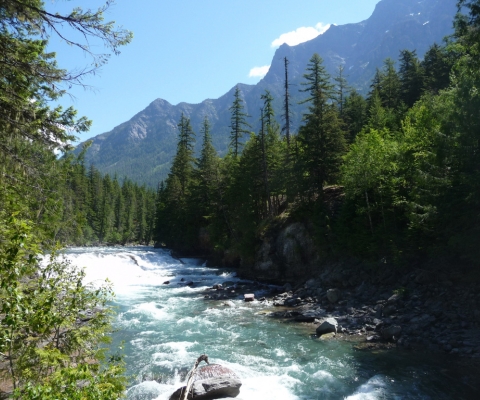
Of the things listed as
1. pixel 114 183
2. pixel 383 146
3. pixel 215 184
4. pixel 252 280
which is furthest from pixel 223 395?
pixel 114 183

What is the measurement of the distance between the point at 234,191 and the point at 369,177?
16.8 m

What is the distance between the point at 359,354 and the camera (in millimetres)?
13055

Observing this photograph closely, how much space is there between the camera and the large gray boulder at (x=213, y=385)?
9.74 metres

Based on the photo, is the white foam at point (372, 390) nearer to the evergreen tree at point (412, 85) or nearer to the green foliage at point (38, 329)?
the green foliage at point (38, 329)

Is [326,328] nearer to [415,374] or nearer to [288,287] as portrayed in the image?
[415,374]

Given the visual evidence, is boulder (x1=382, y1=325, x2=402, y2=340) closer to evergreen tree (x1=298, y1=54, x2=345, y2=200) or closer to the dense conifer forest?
the dense conifer forest

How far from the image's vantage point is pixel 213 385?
995 centimetres

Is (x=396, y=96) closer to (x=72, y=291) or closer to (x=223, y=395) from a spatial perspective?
(x=223, y=395)

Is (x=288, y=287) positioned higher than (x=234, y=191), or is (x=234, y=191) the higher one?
(x=234, y=191)

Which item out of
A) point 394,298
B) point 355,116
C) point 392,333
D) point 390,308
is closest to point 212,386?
point 392,333

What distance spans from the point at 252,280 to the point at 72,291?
81.8 ft

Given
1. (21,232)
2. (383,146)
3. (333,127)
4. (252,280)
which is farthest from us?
(252,280)

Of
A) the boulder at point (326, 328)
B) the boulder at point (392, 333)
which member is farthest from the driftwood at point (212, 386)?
the boulder at point (392, 333)

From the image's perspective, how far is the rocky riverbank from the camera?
1370cm
